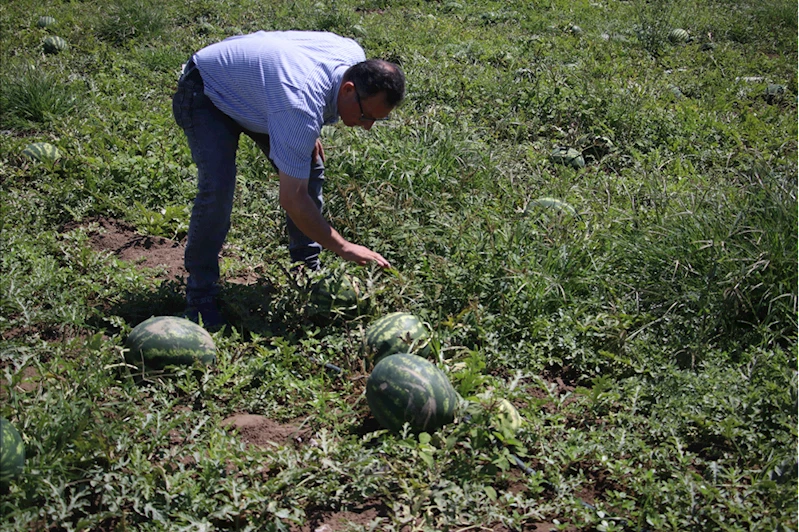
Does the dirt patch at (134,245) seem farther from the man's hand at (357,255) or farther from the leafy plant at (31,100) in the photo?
the leafy plant at (31,100)

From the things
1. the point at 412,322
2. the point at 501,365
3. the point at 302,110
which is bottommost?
the point at 501,365

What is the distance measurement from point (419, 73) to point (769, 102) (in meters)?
3.86

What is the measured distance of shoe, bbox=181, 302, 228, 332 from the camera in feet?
13.8

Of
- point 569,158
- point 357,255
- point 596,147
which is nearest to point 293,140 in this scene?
point 357,255

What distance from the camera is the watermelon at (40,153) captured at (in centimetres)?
581

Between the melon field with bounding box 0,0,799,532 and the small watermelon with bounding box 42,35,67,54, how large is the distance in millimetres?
382

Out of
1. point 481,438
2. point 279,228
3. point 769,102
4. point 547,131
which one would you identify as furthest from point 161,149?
point 769,102

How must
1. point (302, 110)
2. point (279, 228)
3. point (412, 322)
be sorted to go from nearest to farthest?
point (302, 110)
point (412, 322)
point (279, 228)

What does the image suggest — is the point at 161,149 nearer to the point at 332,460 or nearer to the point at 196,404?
the point at 196,404

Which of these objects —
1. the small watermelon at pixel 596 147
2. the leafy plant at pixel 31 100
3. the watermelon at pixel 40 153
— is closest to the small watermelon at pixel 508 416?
the small watermelon at pixel 596 147

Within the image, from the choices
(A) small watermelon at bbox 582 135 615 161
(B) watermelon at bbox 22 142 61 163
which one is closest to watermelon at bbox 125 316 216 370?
(B) watermelon at bbox 22 142 61 163

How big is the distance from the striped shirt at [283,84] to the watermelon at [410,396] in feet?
3.58

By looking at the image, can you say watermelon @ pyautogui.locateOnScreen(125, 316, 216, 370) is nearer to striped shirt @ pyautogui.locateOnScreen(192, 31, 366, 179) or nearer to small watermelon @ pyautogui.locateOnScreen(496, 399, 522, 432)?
striped shirt @ pyautogui.locateOnScreen(192, 31, 366, 179)

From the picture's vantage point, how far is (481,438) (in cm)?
317
